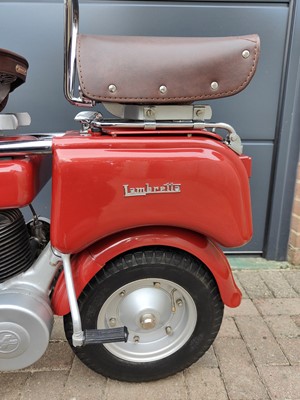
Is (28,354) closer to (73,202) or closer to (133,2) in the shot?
(73,202)

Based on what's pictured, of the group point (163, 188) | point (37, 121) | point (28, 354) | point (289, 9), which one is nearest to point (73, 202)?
point (163, 188)

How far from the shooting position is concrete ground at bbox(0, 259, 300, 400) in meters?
1.68

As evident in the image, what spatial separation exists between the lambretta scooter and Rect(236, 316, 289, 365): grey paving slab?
0.43 m

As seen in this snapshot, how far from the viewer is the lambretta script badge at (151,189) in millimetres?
1389

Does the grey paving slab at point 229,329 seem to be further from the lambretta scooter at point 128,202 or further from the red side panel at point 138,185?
the red side panel at point 138,185

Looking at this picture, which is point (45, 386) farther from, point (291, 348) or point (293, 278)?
point (293, 278)

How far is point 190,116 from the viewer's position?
4.89 feet

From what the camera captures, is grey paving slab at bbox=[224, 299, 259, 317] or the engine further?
grey paving slab at bbox=[224, 299, 259, 317]

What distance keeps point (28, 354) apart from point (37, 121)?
1.71 m

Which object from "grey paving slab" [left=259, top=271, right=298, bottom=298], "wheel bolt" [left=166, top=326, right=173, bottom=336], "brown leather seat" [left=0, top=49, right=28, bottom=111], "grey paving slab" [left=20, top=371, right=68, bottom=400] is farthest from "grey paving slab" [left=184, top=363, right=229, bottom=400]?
"brown leather seat" [left=0, top=49, right=28, bottom=111]

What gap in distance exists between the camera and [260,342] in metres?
2.03

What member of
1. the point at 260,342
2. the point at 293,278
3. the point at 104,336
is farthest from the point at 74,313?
the point at 293,278

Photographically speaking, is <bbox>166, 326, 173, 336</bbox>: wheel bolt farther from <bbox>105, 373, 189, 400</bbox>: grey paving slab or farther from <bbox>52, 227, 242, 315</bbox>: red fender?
<bbox>52, 227, 242, 315</bbox>: red fender

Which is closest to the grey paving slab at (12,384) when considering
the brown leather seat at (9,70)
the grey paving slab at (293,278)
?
the brown leather seat at (9,70)
